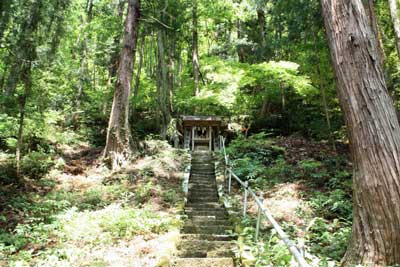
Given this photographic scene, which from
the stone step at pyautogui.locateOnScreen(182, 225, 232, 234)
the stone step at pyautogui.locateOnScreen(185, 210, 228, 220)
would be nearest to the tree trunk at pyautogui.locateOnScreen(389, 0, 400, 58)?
the stone step at pyautogui.locateOnScreen(185, 210, 228, 220)

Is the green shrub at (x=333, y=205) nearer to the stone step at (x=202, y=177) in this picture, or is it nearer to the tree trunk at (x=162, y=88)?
the stone step at (x=202, y=177)

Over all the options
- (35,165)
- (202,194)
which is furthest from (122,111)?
(202,194)

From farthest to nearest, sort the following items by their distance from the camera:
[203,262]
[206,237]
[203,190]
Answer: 1. [203,190]
2. [206,237]
3. [203,262]

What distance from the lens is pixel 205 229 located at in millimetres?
6988

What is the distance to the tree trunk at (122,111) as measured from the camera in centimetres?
1145

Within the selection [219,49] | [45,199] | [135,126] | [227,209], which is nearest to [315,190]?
[227,209]

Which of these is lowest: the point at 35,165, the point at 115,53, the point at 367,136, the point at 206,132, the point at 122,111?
the point at 35,165

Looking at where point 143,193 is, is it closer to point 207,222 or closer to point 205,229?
point 207,222

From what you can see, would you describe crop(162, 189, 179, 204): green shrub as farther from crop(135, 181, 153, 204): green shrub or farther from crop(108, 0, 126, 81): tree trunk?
crop(108, 0, 126, 81): tree trunk

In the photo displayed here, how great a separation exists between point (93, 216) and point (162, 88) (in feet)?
29.8

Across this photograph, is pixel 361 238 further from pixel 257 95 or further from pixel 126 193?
pixel 257 95

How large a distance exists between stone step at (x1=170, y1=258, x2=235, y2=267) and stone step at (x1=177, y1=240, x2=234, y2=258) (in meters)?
0.23

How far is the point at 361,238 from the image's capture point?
3832mm

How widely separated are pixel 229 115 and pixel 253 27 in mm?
6912
